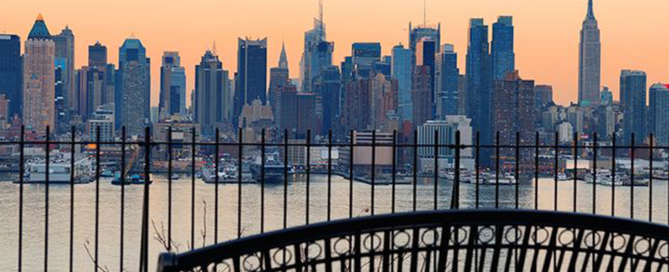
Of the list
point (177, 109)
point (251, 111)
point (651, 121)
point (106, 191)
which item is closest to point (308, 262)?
point (106, 191)

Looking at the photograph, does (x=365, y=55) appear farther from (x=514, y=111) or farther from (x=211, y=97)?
(x=514, y=111)

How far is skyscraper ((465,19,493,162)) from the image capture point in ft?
278

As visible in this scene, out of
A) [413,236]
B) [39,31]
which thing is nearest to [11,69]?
[39,31]

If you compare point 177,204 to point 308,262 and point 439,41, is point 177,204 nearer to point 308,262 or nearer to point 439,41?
point 308,262

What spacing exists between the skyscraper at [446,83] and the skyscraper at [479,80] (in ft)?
4.92

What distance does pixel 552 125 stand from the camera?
75.6 metres

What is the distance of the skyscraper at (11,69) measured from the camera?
9238 cm

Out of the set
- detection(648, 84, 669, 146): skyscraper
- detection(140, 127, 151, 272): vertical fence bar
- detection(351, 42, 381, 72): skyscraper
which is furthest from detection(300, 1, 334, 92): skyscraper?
detection(140, 127, 151, 272): vertical fence bar

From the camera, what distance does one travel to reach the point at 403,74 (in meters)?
115

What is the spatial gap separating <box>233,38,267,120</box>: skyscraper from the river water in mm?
61465

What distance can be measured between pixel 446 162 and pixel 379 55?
2565 inches

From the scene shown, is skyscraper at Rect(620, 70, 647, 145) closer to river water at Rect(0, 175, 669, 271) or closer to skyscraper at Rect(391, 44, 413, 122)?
river water at Rect(0, 175, 669, 271)

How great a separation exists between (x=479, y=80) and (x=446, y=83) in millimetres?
6156

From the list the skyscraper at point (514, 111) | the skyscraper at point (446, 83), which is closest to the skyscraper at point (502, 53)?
the skyscraper at point (446, 83)
